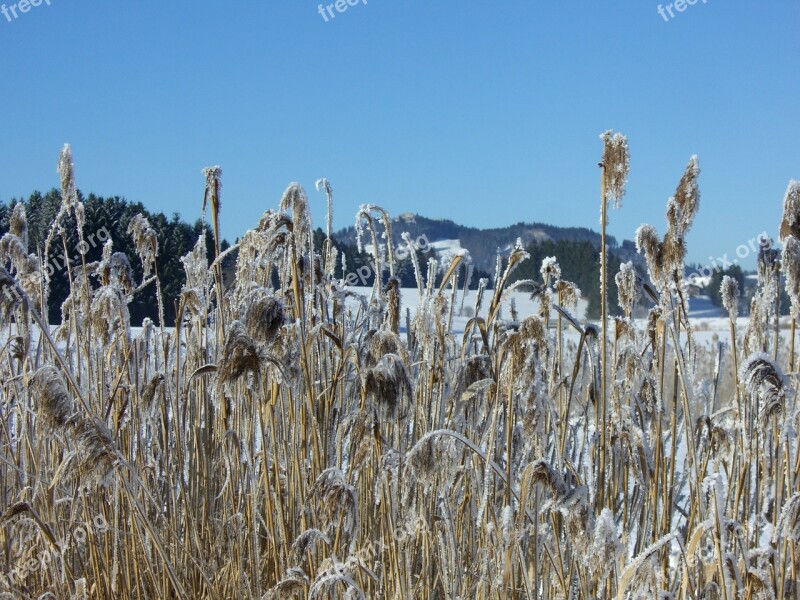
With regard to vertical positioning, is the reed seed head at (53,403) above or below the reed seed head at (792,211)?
below

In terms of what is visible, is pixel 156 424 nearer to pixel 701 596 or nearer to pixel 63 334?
pixel 63 334

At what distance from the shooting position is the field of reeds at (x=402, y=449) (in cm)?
142

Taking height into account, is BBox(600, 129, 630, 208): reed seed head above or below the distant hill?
below

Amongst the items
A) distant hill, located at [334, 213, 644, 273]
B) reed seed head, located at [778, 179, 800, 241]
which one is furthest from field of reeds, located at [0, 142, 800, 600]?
distant hill, located at [334, 213, 644, 273]

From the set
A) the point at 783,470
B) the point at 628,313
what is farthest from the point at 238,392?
the point at 783,470

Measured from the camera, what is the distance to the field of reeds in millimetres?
1419

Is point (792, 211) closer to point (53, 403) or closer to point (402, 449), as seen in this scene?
point (402, 449)

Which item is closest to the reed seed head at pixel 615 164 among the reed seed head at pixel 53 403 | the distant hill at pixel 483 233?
the reed seed head at pixel 53 403

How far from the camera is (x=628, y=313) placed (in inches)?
75.0

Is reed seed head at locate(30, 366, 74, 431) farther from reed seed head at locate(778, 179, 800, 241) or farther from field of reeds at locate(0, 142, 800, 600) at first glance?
reed seed head at locate(778, 179, 800, 241)

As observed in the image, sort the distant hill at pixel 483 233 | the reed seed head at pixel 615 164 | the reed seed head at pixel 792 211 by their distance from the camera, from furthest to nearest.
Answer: the distant hill at pixel 483 233, the reed seed head at pixel 792 211, the reed seed head at pixel 615 164

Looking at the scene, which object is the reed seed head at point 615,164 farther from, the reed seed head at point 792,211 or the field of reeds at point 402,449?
the reed seed head at point 792,211

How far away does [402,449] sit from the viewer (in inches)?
74.5

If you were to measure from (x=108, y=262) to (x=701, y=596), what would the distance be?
6.52 feet
